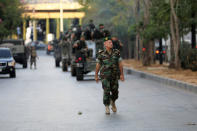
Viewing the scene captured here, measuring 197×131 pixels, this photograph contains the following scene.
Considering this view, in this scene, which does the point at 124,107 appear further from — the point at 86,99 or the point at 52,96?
the point at 52,96

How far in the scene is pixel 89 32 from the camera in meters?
30.4

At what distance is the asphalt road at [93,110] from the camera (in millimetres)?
11719

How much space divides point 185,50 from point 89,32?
4.92 meters

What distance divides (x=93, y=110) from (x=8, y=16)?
148 ft

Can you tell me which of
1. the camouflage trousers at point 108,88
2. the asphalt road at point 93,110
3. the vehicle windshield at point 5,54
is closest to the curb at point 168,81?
Answer: the asphalt road at point 93,110

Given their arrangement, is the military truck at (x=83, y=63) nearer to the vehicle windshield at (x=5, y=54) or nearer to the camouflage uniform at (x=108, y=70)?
the vehicle windshield at (x=5, y=54)

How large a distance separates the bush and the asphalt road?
8243 millimetres

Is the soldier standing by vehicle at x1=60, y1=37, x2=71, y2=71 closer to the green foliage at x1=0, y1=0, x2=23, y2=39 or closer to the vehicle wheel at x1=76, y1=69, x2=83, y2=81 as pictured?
the vehicle wheel at x1=76, y1=69, x2=83, y2=81

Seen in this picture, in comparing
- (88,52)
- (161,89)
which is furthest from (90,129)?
(88,52)

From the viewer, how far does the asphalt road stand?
1172cm

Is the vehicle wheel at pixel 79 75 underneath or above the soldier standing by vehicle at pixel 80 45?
underneath

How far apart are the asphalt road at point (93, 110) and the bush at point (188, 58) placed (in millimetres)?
8243

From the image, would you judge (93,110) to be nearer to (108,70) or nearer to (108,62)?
(108,70)

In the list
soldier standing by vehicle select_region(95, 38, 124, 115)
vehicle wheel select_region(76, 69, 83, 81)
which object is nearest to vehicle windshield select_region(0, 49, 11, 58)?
vehicle wheel select_region(76, 69, 83, 81)
